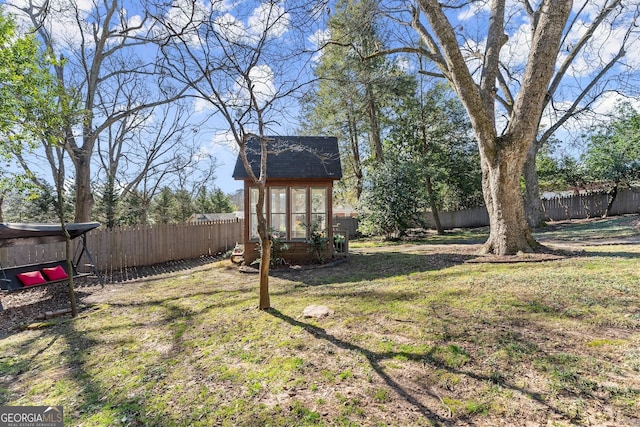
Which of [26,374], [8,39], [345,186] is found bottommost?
[26,374]

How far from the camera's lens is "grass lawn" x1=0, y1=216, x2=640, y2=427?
222 cm

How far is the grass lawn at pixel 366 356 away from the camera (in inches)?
87.3

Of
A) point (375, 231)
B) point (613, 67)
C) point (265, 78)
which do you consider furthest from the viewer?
point (375, 231)

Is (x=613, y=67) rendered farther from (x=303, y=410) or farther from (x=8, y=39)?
(x=8, y=39)

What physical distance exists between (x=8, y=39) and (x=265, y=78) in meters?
6.62

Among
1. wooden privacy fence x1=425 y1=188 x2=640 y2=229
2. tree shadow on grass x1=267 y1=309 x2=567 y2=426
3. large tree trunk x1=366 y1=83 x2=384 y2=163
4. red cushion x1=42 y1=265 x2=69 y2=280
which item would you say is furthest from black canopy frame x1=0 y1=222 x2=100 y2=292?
wooden privacy fence x1=425 y1=188 x2=640 y2=229

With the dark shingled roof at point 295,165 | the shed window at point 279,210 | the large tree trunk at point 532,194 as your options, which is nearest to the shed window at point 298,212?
the shed window at point 279,210

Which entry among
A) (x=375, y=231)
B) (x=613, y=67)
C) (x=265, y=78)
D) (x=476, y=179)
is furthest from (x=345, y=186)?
(x=265, y=78)

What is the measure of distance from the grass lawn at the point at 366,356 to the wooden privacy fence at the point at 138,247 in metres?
4.65

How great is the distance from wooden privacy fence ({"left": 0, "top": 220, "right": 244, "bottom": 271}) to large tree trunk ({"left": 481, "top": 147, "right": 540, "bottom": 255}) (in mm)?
10422

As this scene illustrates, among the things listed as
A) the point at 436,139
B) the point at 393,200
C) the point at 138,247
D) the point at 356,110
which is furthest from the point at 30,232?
the point at 436,139

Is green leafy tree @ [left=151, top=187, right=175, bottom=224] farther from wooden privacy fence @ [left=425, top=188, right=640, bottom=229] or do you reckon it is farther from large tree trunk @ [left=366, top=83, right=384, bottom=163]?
wooden privacy fence @ [left=425, top=188, right=640, bottom=229]

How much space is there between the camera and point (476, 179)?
1716cm

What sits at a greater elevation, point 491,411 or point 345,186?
point 345,186
